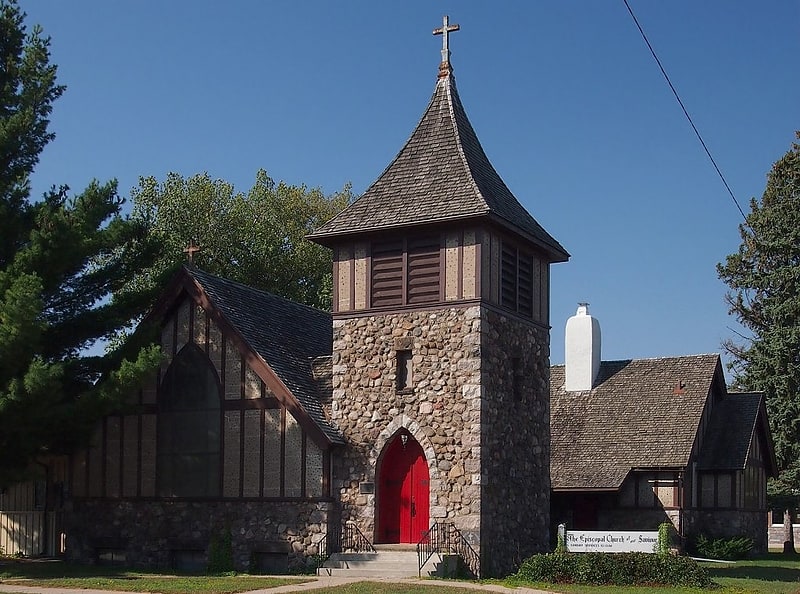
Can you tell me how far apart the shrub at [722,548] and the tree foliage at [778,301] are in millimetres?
8085

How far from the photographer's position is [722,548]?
34.8 m

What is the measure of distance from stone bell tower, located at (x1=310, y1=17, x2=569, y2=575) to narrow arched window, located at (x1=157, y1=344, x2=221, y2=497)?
Answer: 296 cm

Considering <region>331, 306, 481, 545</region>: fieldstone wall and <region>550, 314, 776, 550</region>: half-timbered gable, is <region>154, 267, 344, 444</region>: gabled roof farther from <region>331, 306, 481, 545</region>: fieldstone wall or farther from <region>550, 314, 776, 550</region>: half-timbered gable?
<region>550, 314, 776, 550</region>: half-timbered gable

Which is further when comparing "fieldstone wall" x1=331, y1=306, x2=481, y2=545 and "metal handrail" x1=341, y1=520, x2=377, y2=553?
"metal handrail" x1=341, y1=520, x2=377, y2=553

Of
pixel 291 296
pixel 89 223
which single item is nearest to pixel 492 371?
pixel 89 223

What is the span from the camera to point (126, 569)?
2667cm

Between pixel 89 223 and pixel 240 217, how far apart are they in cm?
1991

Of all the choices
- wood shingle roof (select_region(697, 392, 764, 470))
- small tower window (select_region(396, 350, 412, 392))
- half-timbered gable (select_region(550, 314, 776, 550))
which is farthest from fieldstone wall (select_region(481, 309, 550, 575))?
wood shingle roof (select_region(697, 392, 764, 470))

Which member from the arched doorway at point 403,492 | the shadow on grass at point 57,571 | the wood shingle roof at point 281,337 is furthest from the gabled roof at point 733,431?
the shadow on grass at point 57,571

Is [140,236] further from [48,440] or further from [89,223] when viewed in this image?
[48,440]

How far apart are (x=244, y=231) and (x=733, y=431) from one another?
20080 millimetres

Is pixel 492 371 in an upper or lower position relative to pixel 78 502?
upper

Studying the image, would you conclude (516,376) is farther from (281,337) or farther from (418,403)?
(281,337)

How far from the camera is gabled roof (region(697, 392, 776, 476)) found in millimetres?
36344
